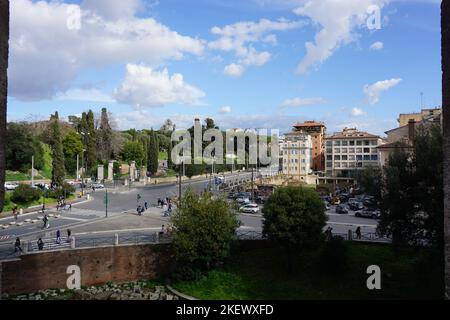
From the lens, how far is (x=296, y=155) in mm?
92688

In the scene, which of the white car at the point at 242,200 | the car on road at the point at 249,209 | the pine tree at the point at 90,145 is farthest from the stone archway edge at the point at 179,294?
the pine tree at the point at 90,145

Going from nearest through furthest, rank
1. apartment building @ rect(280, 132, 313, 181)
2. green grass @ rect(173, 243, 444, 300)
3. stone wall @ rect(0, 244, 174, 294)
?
green grass @ rect(173, 243, 444, 300), stone wall @ rect(0, 244, 174, 294), apartment building @ rect(280, 132, 313, 181)

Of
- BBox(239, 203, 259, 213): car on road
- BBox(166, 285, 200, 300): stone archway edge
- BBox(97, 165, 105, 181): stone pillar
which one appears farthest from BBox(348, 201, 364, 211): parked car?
BBox(97, 165, 105, 181): stone pillar

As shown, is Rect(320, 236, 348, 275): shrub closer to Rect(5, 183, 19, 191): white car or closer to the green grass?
the green grass

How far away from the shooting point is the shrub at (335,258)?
76.8 feet

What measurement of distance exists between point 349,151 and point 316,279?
67911mm

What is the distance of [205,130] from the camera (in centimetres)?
9194

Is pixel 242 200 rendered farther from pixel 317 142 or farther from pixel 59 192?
pixel 317 142

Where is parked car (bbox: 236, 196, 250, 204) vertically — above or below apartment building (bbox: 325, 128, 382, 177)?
below

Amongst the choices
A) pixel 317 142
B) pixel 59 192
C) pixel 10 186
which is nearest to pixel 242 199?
pixel 59 192

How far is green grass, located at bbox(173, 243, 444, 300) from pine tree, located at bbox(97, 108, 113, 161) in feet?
162

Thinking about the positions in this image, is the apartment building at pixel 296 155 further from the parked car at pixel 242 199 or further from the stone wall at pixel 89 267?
the stone wall at pixel 89 267

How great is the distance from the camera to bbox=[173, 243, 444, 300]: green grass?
2120cm

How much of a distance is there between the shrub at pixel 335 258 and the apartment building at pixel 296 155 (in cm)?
6666
